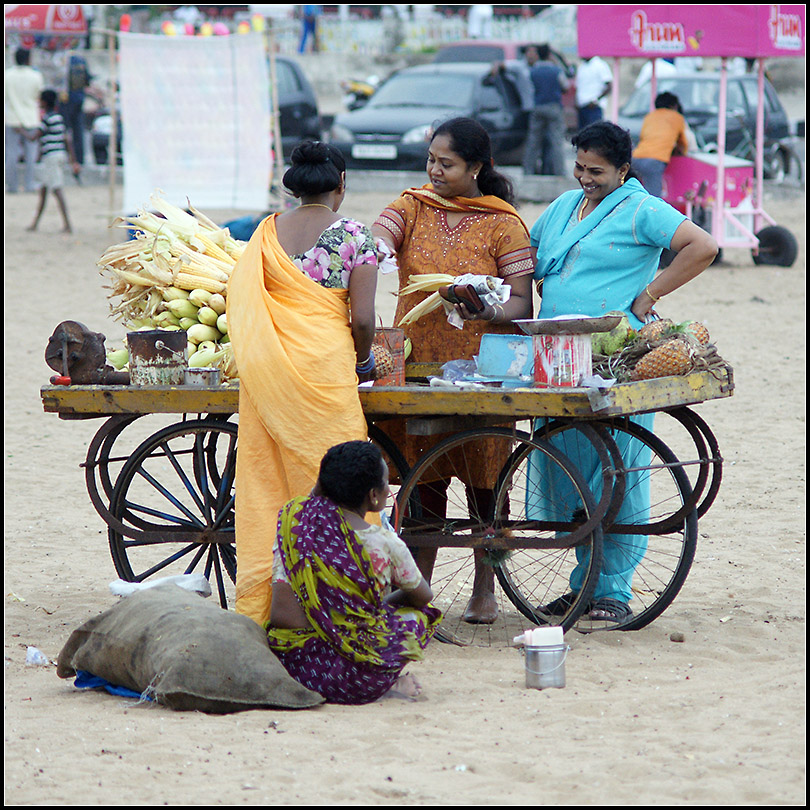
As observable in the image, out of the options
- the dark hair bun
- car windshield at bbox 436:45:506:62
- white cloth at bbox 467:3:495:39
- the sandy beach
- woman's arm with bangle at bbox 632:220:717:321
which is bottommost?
the sandy beach

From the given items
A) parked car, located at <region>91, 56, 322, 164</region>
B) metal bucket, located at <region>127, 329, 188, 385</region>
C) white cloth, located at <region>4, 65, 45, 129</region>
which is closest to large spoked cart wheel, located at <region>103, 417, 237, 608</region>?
metal bucket, located at <region>127, 329, 188, 385</region>

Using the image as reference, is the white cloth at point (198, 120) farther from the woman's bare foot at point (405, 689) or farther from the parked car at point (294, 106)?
the woman's bare foot at point (405, 689)

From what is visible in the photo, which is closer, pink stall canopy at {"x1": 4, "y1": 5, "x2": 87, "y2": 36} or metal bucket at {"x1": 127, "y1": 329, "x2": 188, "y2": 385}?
metal bucket at {"x1": 127, "y1": 329, "x2": 188, "y2": 385}

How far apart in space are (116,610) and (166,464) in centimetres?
323

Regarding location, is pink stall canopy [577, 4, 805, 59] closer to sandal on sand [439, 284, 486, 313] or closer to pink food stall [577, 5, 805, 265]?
pink food stall [577, 5, 805, 265]

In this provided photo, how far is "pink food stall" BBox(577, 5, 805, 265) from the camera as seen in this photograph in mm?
12812

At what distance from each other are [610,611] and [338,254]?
1716 mm

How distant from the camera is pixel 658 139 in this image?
→ 12.7 m

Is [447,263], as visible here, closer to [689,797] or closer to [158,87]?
[689,797]

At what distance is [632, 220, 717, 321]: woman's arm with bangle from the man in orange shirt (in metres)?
8.46

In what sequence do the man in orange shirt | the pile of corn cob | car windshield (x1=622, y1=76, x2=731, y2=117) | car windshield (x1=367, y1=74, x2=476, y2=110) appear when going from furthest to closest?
car windshield (x1=367, y1=74, x2=476, y2=110), car windshield (x1=622, y1=76, x2=731, y2=117), the man in orange shirt, the pile of corn cob

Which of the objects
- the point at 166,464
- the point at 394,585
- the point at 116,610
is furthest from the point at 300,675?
the point at 166,464

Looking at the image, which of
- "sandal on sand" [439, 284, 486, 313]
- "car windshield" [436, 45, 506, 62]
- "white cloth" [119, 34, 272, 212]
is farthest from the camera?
"car windshield" [436, 45, 506, 62]

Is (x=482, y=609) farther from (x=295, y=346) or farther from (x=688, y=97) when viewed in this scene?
(x=688, y=97)
